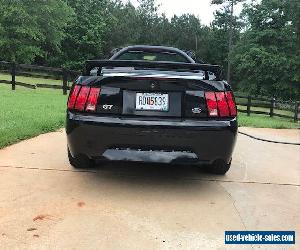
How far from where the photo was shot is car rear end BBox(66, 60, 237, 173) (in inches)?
150

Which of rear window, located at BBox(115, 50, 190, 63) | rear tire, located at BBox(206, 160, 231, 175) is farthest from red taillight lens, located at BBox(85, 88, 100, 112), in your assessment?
rear window, located at BBox(115, 50, 190, 63)

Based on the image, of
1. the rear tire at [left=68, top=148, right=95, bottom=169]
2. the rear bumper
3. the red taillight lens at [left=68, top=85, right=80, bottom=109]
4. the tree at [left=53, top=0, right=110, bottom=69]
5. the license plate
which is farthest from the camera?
Answer: the tree at [left=53, top=0, right=110, bottom=69]

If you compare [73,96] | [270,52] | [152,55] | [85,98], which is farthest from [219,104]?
[270,52]

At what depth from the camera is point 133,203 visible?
367 centimetres

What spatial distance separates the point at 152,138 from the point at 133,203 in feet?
1.88

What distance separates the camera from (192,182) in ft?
14.7

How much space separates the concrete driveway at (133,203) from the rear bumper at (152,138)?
37 centimetres

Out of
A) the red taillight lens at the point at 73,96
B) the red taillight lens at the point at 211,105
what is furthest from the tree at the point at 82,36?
the red taillight lens at the point at 211,105

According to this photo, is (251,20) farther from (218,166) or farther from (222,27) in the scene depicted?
(218,166)

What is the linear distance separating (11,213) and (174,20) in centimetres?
7607

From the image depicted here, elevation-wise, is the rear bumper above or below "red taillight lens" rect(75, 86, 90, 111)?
below

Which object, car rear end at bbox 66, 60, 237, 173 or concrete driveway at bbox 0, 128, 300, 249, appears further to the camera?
car rear end at bbox 66, 60, 237, 173

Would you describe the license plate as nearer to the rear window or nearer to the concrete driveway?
the concrete driveway

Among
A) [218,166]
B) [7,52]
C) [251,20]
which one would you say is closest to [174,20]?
[251,20]
